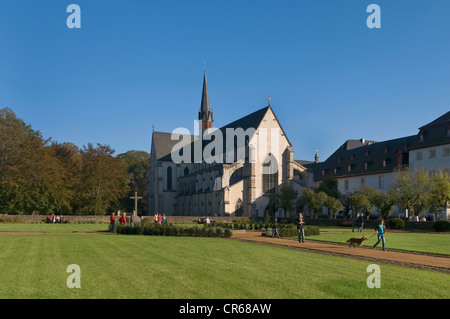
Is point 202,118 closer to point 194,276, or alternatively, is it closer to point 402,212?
point 402,212

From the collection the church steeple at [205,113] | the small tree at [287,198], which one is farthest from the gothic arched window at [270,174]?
the church steeple at [205,113]

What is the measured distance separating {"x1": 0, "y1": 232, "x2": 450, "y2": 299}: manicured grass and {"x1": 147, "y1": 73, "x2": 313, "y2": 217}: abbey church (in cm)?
5735

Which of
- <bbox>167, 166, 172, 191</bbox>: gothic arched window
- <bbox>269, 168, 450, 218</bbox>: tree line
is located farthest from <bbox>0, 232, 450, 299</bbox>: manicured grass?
<bbox>167, 166, 172, 191</bbox>: gothic arched window

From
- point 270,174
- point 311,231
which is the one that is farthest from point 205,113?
point 311,231

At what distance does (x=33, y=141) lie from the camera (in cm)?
6259

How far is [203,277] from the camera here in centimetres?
1312

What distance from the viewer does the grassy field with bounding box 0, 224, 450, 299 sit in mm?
10961

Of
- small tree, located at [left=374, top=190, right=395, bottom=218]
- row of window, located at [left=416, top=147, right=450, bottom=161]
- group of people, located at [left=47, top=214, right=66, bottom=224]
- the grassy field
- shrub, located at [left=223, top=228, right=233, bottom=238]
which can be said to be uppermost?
row of window, located at [left=416, top=147, right=450, bottom=161]

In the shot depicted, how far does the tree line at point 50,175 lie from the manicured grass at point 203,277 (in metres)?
45.6

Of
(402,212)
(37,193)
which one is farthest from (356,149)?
(37,193)

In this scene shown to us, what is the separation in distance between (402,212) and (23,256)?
184 ft

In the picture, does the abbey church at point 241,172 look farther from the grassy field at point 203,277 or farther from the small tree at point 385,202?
the grassy field at point 203,277

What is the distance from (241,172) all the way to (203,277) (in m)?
66.8

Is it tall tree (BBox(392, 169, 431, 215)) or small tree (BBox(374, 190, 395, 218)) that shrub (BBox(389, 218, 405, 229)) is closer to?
tall tree (BBox(392, 169, 431, 215))
